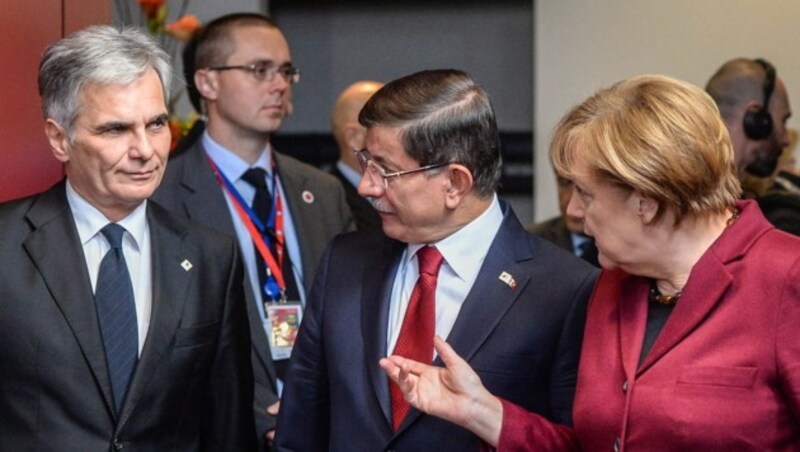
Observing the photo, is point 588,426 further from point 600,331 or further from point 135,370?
point 135,370

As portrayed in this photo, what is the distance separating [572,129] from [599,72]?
4987mm

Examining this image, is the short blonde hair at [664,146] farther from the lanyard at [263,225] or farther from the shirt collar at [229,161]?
the shirt collar at [229,161]

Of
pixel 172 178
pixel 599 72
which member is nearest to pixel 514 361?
pixel 172 178

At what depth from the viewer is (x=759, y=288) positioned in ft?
8.15

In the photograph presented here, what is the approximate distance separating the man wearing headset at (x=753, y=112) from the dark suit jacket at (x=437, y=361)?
1.24m

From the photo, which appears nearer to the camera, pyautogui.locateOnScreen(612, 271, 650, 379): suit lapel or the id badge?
pyautogui.locateOnScreen(612, 271, 650, 379): suit lapel

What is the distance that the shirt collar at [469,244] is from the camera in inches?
119

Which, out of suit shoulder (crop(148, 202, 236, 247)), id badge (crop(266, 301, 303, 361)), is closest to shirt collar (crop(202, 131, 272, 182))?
id badge (crop(266, 301, 303, 361))

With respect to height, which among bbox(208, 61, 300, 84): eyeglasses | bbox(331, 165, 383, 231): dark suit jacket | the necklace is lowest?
bbox(331, 165, 383, 231): dark suit jacket

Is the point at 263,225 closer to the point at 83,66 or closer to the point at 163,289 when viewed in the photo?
the point at 163,289

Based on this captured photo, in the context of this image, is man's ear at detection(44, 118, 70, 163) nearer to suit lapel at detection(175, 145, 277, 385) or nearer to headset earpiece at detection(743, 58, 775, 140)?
suit lapel at detection(175, 145, 277, 385)

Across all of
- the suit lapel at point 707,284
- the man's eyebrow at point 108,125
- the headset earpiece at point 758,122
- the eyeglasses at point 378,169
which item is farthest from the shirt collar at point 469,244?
the headset earpiece at point 758,122

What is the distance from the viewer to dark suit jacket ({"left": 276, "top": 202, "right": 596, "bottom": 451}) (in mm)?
2920

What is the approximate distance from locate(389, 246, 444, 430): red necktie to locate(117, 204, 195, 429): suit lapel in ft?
1.71
